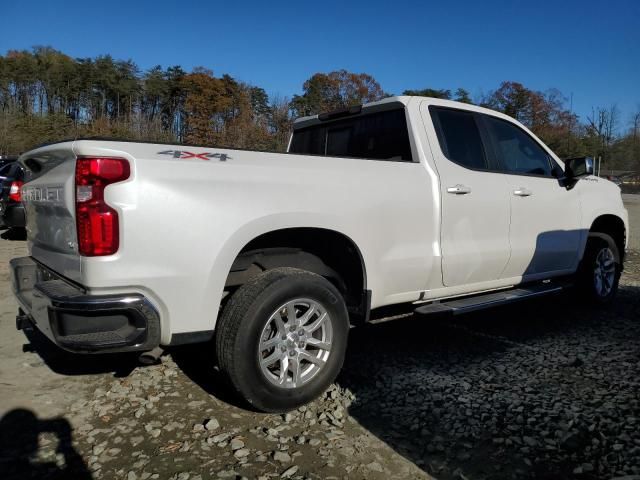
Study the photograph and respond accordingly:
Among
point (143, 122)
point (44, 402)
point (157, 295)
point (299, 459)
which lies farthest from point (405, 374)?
point (143, 122)

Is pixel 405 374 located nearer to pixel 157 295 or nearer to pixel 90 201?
pixel 157 295

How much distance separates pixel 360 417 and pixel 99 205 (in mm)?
1893

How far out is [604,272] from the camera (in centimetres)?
559

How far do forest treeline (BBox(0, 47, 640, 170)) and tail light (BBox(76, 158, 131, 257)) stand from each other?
3362 centimetres

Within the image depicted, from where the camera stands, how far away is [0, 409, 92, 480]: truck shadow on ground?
7.86ft

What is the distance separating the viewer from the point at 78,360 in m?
3.89

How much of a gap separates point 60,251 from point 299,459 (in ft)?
5.67

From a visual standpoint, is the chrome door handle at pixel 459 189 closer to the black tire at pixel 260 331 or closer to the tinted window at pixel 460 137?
the tinted window at pixel 460 137

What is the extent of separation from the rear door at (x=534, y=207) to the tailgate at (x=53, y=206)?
3.38 meters

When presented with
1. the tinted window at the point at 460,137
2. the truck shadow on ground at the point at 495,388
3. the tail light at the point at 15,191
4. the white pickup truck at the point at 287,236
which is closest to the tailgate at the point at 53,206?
the white pickup truck at the point at 287,236

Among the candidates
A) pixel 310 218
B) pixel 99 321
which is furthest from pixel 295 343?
pixel 99 321

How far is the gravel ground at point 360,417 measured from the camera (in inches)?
97.5

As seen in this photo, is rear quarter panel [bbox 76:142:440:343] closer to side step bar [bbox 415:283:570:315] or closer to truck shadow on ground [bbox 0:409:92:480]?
side step bar [bbox 415:283:570:315]

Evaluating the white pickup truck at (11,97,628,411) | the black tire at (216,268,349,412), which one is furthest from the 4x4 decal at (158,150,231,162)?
the black tire at (216,268,349,412)
